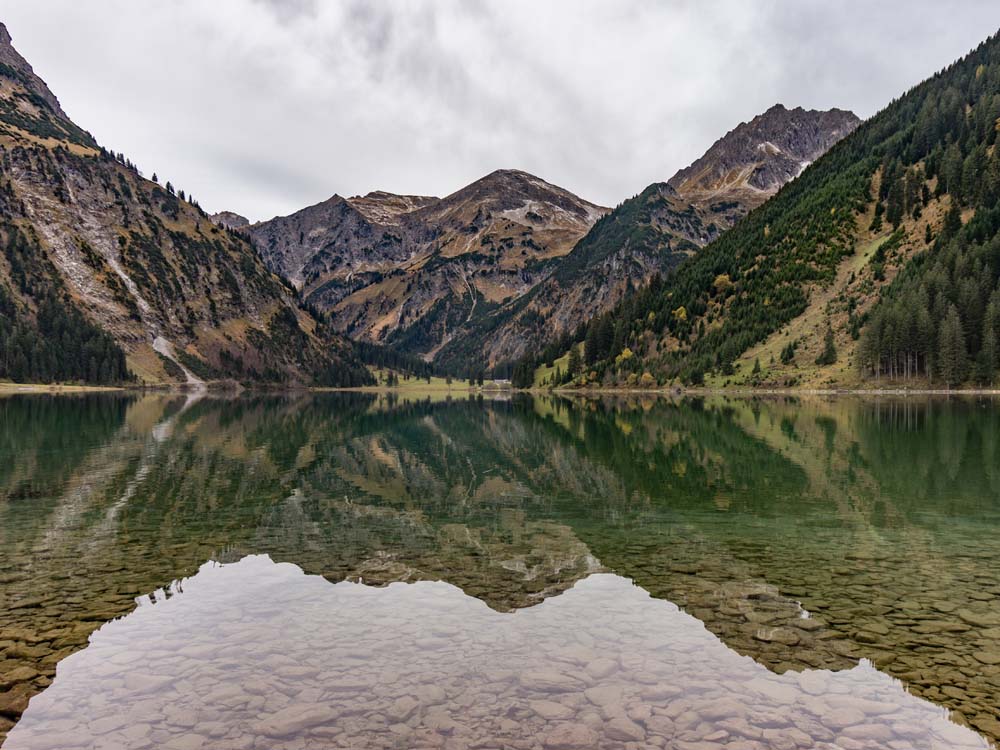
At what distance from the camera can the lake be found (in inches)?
414

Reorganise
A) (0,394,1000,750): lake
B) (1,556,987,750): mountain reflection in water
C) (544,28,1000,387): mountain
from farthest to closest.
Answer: (544,28,1000,387): mountain < (0,394,1000,750): lake < (1,556,987,750): mountain reflection in water

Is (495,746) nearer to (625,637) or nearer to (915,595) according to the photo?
(625,637)

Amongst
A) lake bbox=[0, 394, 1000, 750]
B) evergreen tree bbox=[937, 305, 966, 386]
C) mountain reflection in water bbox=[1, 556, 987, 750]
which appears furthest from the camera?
evergreen tree bbox=[937, 305, 966, 386]

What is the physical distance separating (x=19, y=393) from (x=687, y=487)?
199m

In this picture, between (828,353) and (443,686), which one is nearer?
(443,686)

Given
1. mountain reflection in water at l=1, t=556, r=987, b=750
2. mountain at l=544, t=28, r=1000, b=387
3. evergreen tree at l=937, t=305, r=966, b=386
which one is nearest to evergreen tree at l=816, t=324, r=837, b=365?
mountain at l=544, t=28, r=1000, b=387

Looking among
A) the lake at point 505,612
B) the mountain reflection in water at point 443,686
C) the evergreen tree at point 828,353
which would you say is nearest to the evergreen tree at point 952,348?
the evergreen tree at point 828,353

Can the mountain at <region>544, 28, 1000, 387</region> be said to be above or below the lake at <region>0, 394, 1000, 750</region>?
above

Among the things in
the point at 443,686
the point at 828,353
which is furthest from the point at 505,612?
the point at 828,353

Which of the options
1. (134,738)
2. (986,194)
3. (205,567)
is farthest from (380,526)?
(986,194)

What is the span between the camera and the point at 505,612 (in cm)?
1599

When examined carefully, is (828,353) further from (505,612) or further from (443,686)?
(443,686)

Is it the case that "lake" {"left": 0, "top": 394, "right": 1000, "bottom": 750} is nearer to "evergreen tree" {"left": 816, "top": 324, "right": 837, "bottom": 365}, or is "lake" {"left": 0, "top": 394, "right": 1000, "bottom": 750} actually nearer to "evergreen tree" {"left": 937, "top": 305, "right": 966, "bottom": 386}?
"evergreen tree" {"left": 937, "top": 305, "right": 966, "bottom": 386}

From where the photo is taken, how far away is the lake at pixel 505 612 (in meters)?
10.5
